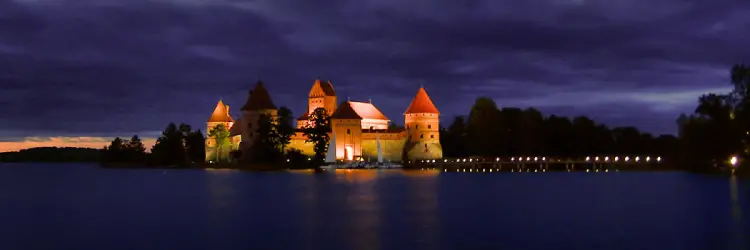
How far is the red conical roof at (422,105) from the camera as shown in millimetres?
69062

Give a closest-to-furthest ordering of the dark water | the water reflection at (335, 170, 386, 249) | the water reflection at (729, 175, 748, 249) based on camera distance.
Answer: the water reflection at (729, 175, 748, 249), the dark water, the water reflection at (335, 170, 386, 249)

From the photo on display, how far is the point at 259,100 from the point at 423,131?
1337 cm

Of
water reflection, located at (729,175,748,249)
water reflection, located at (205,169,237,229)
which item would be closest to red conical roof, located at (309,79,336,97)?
water reflection, located at (205,169,237,229)

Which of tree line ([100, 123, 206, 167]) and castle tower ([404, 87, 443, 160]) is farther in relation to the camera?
tree line ([100, 123, 206, 167])

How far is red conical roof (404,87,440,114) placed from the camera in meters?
69.1

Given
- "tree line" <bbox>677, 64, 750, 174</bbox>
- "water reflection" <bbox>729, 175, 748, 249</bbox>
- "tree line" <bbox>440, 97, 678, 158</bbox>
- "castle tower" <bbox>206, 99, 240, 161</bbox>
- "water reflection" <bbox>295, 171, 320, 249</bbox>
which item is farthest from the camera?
"castle tower" <bbox>206, 99, 240, 161</bbox>

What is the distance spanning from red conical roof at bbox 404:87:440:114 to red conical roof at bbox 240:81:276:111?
1111 centimetres

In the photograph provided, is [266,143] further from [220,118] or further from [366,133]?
[220,118]

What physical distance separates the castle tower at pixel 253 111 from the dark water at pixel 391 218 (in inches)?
1221

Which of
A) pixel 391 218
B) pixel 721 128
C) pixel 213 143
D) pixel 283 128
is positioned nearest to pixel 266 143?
pixel 283 128

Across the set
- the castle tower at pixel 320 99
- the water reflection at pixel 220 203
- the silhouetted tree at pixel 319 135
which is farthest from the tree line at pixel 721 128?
the castle tower at pixel 320 99

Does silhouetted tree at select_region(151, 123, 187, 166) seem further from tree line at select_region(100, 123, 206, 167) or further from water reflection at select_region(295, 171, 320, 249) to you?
water reflection at select_region(295, 171, 320, 249)

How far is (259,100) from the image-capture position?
70.4 m

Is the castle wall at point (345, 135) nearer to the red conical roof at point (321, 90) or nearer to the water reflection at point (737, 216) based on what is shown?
the red conical roof at point (321, 90)
